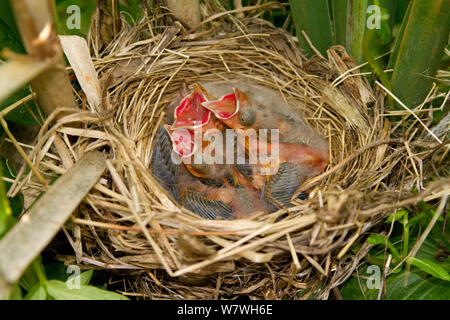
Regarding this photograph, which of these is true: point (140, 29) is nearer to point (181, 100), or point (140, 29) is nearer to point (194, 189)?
point (181, 100)

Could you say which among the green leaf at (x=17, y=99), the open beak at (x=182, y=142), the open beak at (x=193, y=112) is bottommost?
the open beak at (x=182, y=142)

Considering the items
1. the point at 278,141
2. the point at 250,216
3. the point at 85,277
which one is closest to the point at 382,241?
the point at 250,216

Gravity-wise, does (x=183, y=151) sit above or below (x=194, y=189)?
above

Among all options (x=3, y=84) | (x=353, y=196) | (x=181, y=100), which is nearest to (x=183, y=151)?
(x=181, y=100)

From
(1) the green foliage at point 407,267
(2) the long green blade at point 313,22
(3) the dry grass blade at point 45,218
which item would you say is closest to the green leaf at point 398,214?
(1) the green foliage at point 407,267

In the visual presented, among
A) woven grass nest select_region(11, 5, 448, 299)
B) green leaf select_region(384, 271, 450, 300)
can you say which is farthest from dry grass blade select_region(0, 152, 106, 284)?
green leaf select_region(384, 271, 450, 300)

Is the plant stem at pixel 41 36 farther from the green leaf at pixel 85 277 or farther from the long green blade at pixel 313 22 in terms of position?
the long green blade at pixel 313 22

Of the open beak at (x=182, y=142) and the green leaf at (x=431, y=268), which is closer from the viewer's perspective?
the green leaf at (x=431, y=268)

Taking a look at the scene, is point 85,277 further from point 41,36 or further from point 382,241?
point 382,241
